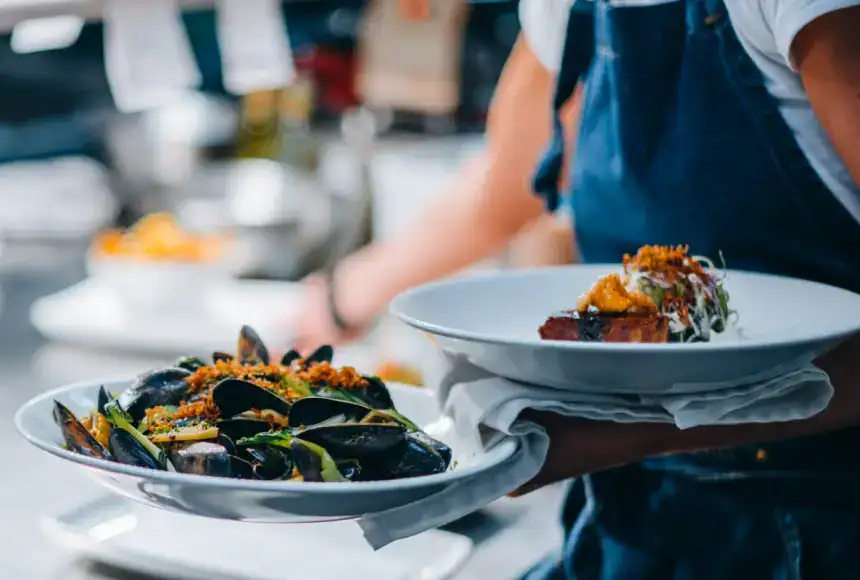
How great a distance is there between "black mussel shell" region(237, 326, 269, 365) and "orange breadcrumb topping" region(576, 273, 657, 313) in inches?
13.6

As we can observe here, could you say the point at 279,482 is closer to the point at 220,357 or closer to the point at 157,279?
the point at 220,357

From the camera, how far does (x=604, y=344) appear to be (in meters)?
0.77

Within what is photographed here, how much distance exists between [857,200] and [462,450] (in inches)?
20.9

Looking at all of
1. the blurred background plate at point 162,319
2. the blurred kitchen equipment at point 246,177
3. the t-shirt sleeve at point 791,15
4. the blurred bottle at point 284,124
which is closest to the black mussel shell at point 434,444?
the t-shirt sleeve at point 791,15

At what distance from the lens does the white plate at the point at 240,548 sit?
1.01m

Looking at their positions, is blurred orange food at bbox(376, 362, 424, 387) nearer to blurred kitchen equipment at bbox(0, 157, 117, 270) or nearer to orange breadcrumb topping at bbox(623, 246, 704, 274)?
orange breadcrumb topping at bbox(623, 246, 704, 274)

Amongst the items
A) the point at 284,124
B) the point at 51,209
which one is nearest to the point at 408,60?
the point at 284,124

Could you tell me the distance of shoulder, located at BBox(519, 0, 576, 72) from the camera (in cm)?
131

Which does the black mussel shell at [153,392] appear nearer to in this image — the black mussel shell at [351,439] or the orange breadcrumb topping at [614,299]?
the black mussel shell at [351,439]

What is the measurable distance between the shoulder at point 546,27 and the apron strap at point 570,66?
0.03 meters

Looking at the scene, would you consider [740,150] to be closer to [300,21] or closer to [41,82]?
[300,21]

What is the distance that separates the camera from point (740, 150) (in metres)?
1.08

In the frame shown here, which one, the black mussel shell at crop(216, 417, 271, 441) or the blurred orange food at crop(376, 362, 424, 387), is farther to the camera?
the blurred orange food at crop(376, 362, 424, 387)

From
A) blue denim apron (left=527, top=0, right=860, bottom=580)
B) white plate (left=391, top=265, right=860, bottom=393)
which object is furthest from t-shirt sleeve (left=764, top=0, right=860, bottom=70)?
white plate (left=391, top=265, right=860, bottom=393)
